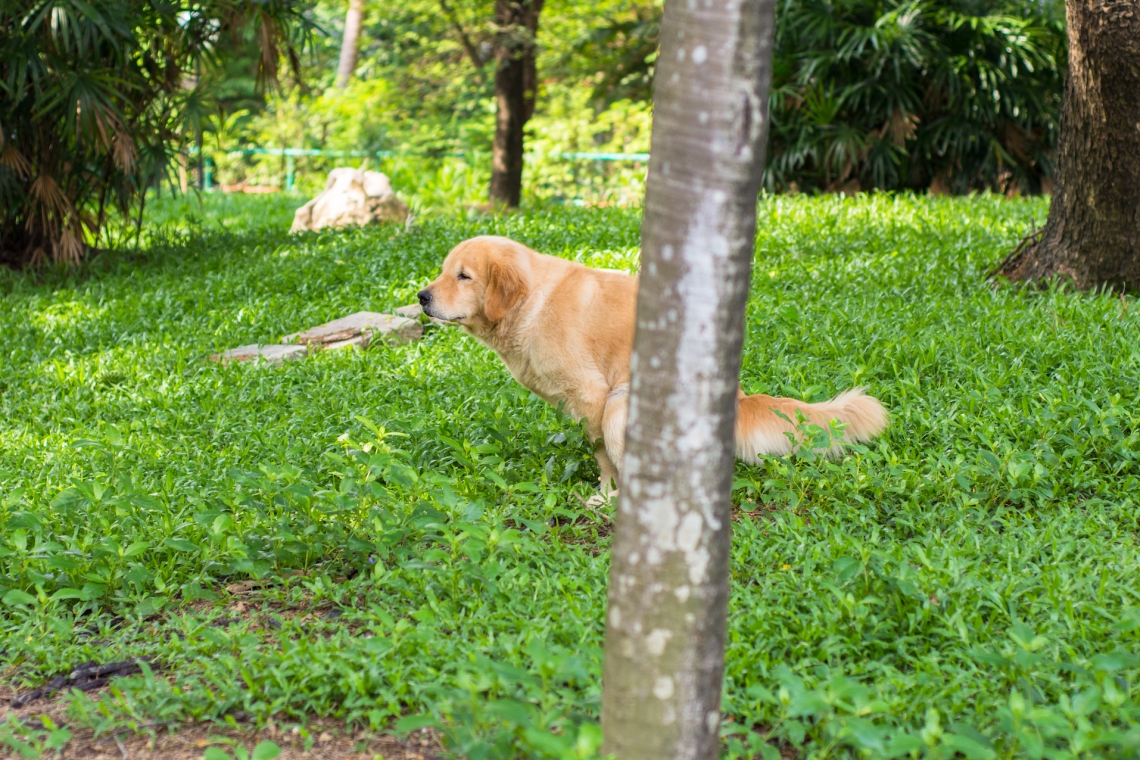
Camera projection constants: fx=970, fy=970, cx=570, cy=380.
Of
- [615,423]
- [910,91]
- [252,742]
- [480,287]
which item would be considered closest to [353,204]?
[910,91]

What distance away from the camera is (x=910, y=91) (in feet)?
36.2

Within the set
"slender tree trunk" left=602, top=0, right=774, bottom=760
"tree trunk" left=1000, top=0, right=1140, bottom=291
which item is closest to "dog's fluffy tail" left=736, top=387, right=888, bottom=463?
"slender tree trunk" left=602, top=0, right=774, bottom=760

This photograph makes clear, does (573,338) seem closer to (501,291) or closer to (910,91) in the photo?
(501,291)

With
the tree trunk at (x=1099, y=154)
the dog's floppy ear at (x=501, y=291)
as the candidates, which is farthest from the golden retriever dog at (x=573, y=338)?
the tree trunk at (x=1099, y=154)

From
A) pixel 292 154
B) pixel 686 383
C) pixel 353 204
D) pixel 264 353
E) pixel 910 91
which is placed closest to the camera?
pixel 686 383

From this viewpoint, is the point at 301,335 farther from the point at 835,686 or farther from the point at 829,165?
the point at 829,165

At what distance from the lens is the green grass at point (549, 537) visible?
8.30ft

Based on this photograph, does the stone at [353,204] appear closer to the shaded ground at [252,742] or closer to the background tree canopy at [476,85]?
the background tree canopy at [476,85]

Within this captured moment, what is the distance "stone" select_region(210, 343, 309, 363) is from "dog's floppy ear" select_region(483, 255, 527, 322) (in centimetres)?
277

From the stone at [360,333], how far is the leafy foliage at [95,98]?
327 centimetres

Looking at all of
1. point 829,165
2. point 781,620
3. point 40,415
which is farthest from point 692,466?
point 829,165

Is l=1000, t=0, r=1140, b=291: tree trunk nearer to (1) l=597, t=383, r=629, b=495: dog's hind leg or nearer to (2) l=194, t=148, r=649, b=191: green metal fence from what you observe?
(1) l=597, t=383, r=629, b=495: dog's hind leg

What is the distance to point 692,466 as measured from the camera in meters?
2.01

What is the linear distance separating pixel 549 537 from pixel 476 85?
1457 cm
